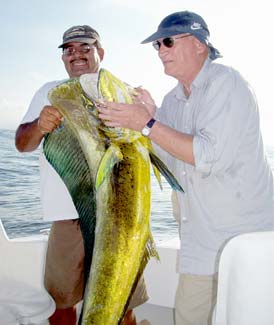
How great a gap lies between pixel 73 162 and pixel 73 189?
11 cm

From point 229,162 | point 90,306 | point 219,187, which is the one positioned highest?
point 229,162

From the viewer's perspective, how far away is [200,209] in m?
2.10

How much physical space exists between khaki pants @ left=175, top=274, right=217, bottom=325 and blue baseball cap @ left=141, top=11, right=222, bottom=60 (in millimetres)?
1069

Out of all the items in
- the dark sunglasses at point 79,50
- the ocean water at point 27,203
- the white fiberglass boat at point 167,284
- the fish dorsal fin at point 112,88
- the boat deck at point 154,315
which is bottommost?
the ocean water at point 27,203

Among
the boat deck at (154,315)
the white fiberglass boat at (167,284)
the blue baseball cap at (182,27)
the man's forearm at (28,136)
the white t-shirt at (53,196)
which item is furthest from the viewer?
the boat deck at (154,315)

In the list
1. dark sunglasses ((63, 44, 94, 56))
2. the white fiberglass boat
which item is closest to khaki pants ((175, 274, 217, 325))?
the white fiberglass boat

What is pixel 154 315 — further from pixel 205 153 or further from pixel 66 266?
pixel 205 153

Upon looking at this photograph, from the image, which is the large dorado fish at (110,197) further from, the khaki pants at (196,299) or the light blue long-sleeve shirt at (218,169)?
the khaki pants at (196,299)

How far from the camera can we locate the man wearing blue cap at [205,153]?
183 cm

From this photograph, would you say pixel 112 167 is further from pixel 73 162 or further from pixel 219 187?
pixel 219 187

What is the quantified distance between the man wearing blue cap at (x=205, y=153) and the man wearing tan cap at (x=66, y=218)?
0.57 meters

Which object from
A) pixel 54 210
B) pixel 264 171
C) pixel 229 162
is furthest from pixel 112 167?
pixel 54 210

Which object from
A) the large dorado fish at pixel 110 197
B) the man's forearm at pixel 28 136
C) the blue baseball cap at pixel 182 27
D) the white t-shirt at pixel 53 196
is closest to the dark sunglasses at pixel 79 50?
the white t-shirt at pixel 53 196

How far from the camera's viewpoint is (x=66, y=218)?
8.39 feet
